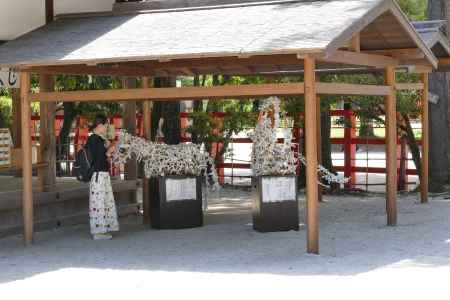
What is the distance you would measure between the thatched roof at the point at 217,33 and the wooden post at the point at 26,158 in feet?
1.58

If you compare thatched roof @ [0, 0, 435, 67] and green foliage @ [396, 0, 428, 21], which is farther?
green foliage @ [396, 0, 428, 21]

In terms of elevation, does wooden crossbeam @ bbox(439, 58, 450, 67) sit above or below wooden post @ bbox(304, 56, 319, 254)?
above

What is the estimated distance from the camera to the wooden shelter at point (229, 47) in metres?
9.38

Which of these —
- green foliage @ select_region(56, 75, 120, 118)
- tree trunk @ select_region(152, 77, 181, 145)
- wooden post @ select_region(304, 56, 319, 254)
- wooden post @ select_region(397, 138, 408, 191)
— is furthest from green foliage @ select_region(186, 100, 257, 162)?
wooden post @ select_region(304, 56, 319, 254)

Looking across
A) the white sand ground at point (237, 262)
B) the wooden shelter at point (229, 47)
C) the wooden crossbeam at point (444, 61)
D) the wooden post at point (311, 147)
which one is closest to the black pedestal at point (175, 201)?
the white sand ground at point (237, 262)

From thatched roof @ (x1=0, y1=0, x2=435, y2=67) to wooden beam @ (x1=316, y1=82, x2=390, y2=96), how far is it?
68 cm

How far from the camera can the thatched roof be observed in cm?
920

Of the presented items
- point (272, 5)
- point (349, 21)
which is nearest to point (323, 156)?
point (272, 5)

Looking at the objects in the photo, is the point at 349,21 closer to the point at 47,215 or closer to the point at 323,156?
the point at 47,215

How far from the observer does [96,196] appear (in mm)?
11500

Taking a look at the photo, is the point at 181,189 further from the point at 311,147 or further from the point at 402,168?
the point at 402,168

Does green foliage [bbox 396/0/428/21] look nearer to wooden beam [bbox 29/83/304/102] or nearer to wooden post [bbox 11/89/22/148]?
wooden post [bbox 11/89/22/148]

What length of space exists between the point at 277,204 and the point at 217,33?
102 inches

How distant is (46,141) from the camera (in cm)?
1262
